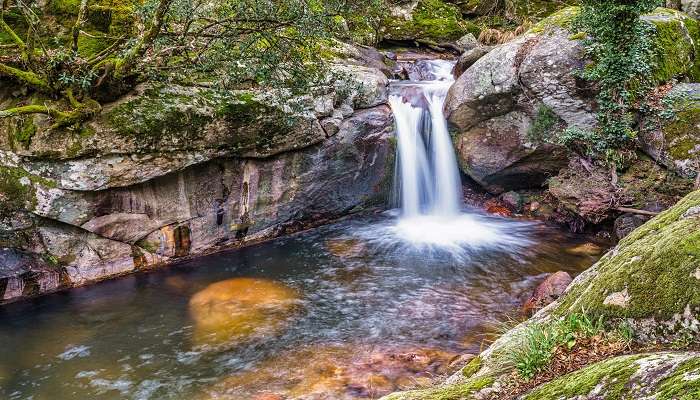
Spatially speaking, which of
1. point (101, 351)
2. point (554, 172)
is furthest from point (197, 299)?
point (554, 172)

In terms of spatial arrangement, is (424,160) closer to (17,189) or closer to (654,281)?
(17,189)

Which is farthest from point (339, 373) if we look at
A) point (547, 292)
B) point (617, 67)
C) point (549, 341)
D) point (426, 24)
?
point (426, 24)

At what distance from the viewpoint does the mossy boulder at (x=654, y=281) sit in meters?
2.29

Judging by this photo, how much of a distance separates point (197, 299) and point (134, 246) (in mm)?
1921

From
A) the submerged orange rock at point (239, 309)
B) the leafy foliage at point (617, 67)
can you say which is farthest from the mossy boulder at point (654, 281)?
the leafy foliage at point (617, 67)

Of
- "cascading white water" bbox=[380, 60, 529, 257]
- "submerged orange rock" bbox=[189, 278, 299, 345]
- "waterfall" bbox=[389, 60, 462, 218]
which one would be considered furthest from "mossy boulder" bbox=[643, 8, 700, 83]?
"submerged orange rock" bbox=[189, 278, 299, 345]

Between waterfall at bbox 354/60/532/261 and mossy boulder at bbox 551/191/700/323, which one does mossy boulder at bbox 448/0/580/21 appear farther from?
mossy boulder at bbox 551/191/700/323

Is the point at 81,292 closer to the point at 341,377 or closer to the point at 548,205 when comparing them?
the point at 341,377

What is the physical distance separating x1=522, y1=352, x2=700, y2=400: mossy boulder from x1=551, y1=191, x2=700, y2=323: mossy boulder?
43cm

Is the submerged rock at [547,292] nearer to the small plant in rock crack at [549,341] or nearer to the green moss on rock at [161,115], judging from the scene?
the small plant in rock crack at [549,341]

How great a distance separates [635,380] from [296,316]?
224 inches

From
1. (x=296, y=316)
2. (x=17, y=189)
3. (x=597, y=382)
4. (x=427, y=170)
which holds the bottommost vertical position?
(x=296, y=316)

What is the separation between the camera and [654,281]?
8.13 ft

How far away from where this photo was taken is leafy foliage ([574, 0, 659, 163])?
928cm
